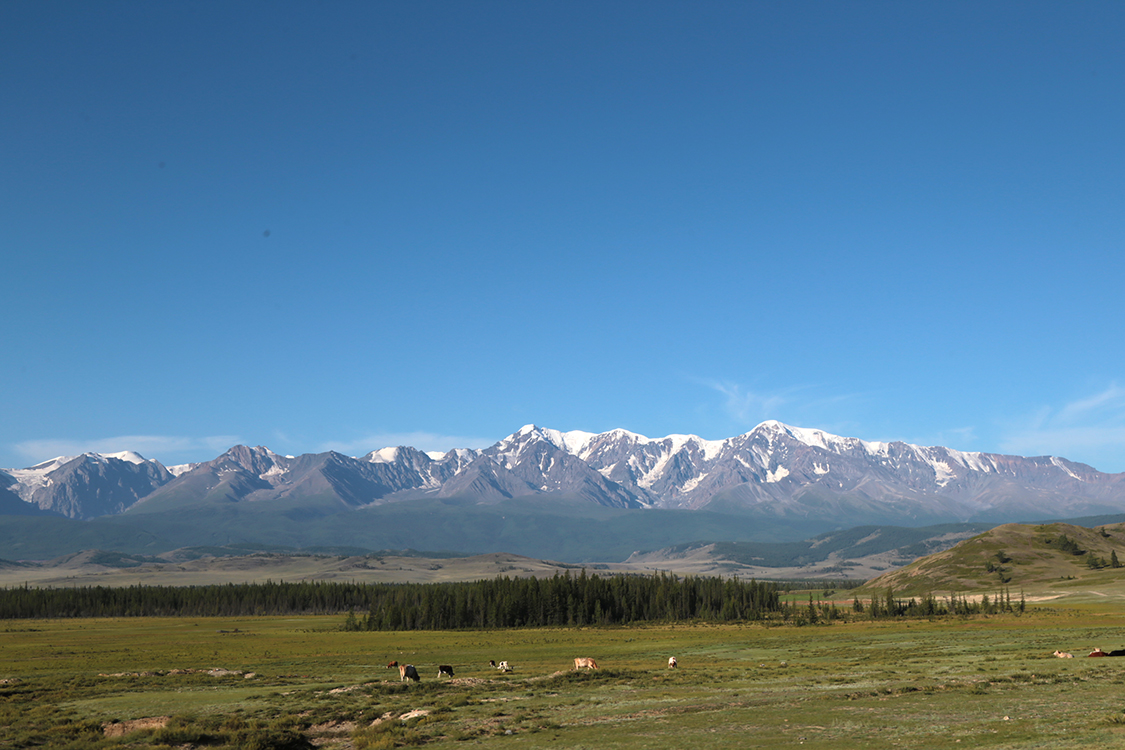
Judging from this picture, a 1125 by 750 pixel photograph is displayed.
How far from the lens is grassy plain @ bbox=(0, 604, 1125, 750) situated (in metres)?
32.1

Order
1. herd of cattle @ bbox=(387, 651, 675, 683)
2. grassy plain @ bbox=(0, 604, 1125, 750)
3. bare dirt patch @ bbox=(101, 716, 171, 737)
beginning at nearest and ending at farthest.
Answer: grassy plain @ bbox=(0, 604, 1125, 750) < bare dirt patch @ bbox=(101, 716, 171, 737) < herd of cattle @ bbox=(387, 651, 675, 683)

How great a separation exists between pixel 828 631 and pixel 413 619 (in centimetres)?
8960

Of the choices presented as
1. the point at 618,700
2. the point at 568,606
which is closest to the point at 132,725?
the point at 618,700

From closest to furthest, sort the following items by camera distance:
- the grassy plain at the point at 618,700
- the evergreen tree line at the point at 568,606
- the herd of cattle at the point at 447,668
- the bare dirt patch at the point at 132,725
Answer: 1. the grassy plain at the point at 618,700
2. the bare dirt patch at the point at 132,725
3. the herd of cattle at the point at 447,668
4. the evergreen tree line at the point at 568,606

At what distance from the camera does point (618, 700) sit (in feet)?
145

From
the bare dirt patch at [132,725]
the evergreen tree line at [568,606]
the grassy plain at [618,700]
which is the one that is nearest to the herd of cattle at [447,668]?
the grassy plain at [618,700]

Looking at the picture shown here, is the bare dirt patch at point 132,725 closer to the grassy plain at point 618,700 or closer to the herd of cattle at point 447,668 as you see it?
the grassy plain at point 618,700

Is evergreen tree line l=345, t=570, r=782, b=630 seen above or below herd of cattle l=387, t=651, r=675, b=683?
below

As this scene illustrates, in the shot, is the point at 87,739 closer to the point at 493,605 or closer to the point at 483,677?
the point at 483,677

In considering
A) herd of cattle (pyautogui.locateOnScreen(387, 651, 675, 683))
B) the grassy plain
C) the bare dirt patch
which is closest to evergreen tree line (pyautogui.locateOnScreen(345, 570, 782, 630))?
the grassy plain

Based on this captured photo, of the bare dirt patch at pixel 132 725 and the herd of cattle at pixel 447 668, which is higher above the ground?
the bare dirt patch at pixel 132 725

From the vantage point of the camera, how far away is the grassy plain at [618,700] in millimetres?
32094

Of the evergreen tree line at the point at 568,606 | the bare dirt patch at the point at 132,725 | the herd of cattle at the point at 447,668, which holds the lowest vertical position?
the evergreen tree line at the point at 568,606

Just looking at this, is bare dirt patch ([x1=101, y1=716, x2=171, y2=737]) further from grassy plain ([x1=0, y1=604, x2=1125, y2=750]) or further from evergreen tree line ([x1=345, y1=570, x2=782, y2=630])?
evergreen tree line ([x1=345, y1=570, x2=782, y2=630])
